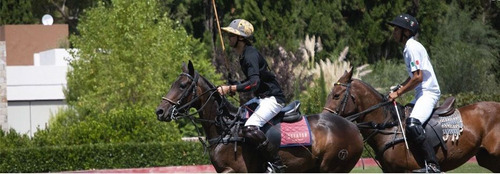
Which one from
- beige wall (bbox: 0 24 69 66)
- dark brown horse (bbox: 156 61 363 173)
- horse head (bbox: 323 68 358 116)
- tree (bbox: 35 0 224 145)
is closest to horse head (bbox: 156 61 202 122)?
dark brown horse (bbox: 156 61 363 173)

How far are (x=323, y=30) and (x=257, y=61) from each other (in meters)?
41.0

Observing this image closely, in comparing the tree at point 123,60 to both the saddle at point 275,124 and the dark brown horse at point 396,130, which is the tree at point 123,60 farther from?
the saddle at point 275,124

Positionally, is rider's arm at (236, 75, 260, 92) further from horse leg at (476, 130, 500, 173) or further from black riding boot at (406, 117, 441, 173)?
horse leg at (476, 130, 500, 173)

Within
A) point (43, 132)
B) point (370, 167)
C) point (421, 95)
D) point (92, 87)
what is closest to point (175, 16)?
point (92, 87)

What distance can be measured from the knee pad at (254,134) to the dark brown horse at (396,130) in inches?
65.5

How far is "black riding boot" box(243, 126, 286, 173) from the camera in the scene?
12.0m

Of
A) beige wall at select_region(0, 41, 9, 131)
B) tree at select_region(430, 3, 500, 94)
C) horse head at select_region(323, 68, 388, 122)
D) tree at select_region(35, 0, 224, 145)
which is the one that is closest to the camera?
horse head at select_region(323, 68, 388, 122)

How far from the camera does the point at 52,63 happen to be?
49.3 metres

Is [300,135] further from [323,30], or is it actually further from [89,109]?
[323,30]

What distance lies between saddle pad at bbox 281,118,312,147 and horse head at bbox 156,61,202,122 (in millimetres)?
1115

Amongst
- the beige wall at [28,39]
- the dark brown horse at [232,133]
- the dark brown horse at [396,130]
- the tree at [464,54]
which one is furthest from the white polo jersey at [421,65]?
the beige wall at [28,39]

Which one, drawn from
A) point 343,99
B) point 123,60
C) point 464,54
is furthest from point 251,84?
point 464,54

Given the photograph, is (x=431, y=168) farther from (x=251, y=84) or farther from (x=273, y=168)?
(x=251, y=84)

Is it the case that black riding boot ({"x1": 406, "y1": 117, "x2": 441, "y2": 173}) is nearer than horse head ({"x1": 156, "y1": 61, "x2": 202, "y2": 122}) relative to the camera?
No
